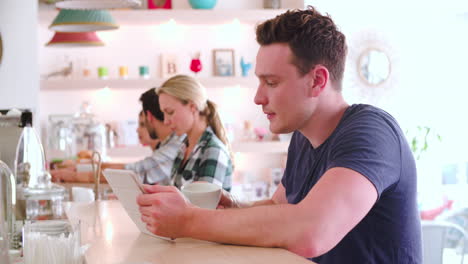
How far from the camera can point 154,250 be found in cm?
166

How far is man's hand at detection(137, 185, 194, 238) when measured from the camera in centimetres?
163

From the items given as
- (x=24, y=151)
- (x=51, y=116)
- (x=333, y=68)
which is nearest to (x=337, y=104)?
(x=333, y=68)

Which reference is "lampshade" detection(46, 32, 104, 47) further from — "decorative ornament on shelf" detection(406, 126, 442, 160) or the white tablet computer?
the white tablet computer

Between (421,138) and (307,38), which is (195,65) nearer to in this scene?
(421,138)

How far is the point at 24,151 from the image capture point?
2.64 m

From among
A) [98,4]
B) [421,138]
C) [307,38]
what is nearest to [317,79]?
[307,38]

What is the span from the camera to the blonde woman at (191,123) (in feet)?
11.0

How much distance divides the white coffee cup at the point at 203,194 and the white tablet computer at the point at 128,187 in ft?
0.46

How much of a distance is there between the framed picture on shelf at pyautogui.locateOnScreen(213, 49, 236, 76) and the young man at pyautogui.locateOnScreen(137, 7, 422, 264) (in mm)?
4291

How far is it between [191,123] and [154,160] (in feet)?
2.59

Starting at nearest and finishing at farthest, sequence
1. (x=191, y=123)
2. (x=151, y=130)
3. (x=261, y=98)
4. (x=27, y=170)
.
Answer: (x=261, y=98)
(x=27, y=170)
(x=191, y=123)
(x=151, y=130)

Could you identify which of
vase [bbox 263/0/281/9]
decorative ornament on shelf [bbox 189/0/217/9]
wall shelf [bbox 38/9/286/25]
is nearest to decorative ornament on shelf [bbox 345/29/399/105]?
vase [bbox 263/0/281/9]

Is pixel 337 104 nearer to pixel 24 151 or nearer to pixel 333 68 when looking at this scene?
pixel 333 68

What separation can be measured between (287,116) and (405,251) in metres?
0.45
